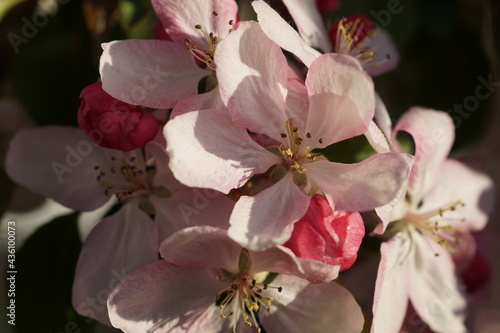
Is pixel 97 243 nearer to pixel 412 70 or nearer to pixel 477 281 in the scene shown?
pixel 477 281

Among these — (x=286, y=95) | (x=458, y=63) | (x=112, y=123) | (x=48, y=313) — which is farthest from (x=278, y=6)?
(x=48, y=313)

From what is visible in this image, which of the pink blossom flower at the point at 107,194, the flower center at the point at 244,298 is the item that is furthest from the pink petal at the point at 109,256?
the flower center at the point at 244,298

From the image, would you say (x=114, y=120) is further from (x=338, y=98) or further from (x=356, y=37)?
(x=356, y=37)

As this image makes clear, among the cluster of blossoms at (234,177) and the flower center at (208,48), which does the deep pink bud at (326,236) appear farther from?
the flower center at (208,48)

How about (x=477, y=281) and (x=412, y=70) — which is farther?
(x=412, y=70)

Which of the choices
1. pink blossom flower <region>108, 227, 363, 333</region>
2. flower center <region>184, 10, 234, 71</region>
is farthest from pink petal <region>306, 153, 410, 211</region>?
flower center <region>184, 10, 234, 71</region>

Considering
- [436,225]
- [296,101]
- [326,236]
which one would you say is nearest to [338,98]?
[296,101]

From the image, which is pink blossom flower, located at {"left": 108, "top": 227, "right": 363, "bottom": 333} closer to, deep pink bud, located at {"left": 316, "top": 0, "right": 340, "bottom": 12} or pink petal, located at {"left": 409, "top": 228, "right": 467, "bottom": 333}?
pink petal, located at {"left": 409, "top": 228, "right": 467, "bottom": 333}
